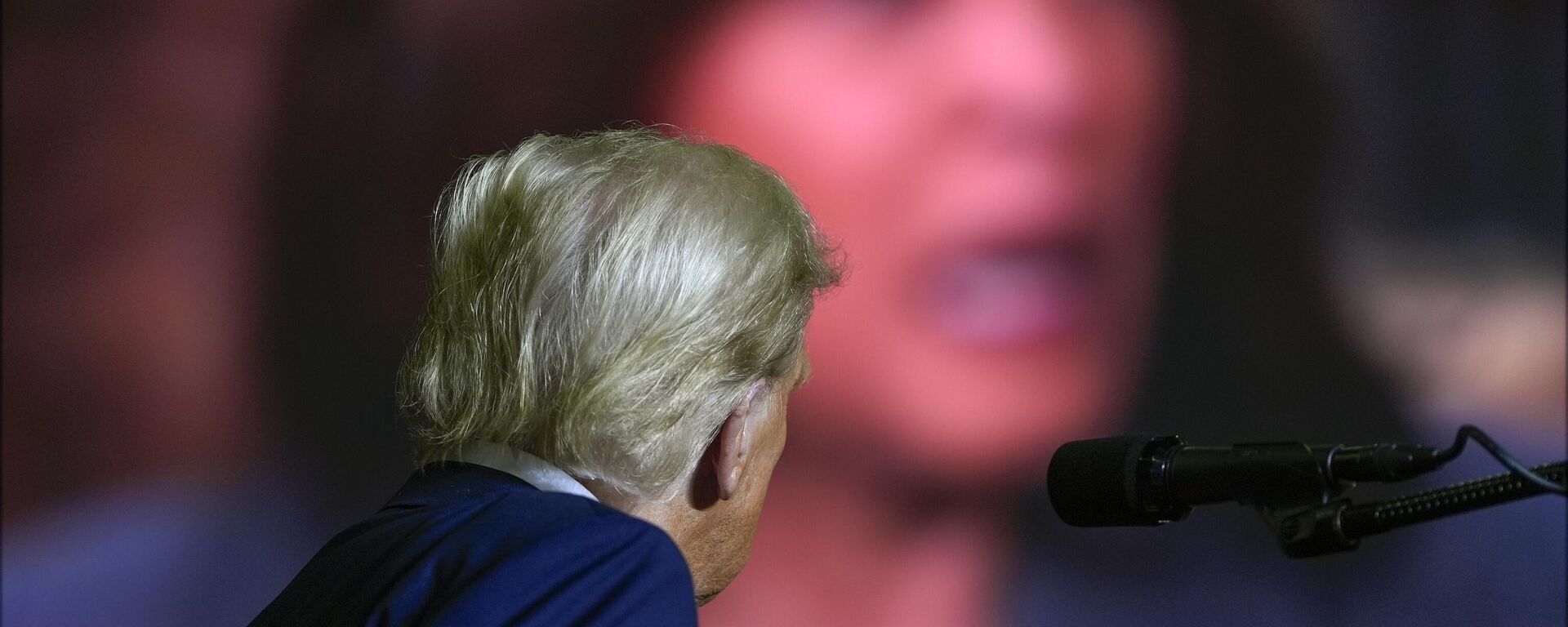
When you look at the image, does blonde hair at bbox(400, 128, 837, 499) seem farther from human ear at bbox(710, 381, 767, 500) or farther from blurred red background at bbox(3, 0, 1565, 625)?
blurred red background at bbox(3, 0, 1565, 625)

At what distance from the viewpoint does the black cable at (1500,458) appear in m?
0.65

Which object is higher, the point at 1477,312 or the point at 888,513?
the point at 1477,312

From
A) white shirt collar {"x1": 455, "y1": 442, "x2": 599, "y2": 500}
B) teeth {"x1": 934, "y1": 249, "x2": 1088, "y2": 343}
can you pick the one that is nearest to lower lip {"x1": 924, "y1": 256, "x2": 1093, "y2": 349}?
teeth {"x1": 934, "y1": 249, "x2": 1088, "y2": 343}

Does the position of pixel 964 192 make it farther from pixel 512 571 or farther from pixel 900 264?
pixel 512 571

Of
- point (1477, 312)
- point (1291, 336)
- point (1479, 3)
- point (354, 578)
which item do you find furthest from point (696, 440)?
point (1479, 3)

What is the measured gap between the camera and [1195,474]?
31.8 inches

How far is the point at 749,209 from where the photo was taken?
1000 millimetres

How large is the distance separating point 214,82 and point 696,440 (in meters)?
1.34

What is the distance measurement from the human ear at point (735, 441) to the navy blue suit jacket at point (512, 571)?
199 millimetres

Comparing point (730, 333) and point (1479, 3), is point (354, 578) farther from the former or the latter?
point (1479, 3)

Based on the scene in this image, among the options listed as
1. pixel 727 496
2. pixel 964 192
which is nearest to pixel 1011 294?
pixel 964 192

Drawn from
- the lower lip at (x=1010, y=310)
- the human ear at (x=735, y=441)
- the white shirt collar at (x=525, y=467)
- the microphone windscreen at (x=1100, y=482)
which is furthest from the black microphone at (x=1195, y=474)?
the lower lip at (x=1010, y=310)

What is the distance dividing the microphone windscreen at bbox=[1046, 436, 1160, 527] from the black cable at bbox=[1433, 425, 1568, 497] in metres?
0.23

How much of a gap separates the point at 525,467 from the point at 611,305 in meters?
0.16
